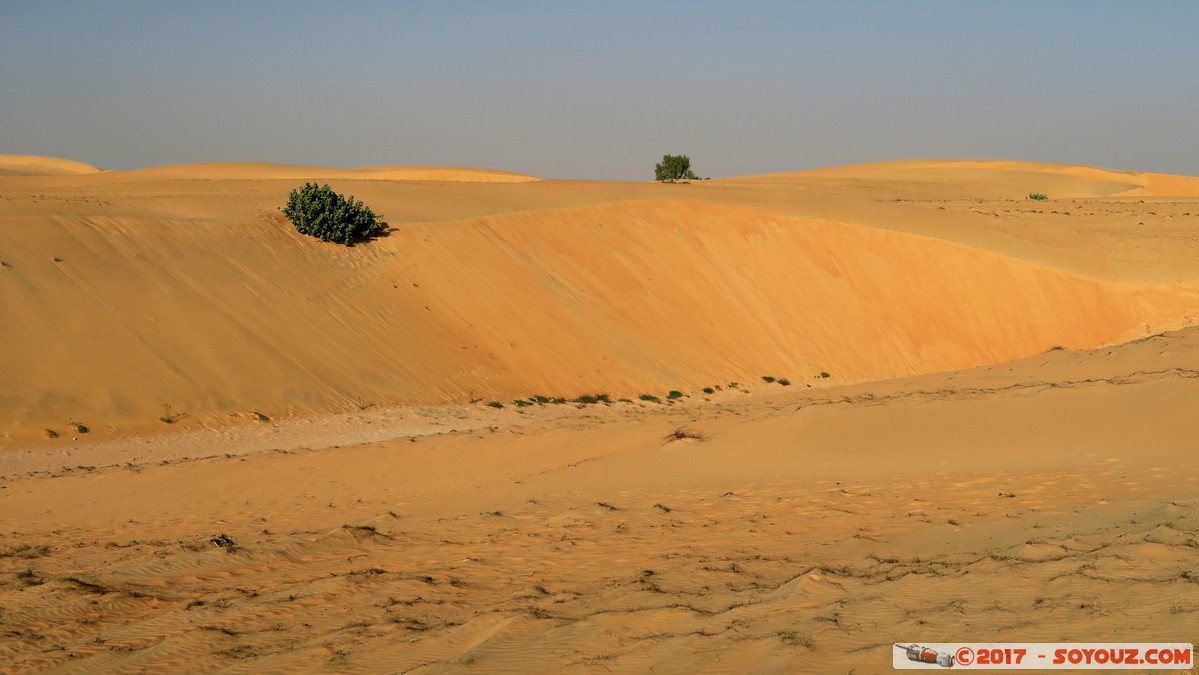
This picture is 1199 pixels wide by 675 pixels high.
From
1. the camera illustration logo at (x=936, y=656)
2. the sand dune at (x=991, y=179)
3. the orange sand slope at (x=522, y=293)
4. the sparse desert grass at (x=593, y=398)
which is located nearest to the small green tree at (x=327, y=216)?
the orange sand slope at (x=522, y=293)

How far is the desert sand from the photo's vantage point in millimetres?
6090

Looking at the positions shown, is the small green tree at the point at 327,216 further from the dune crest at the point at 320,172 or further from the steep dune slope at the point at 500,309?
the dune crest at the point at 320,172

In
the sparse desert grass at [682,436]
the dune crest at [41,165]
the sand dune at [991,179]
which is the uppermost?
the dune crest at [41,165]

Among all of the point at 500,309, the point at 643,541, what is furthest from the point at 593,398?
the point at 643,541

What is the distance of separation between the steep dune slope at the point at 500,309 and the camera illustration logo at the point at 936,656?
1339 cm

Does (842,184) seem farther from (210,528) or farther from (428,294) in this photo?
(210,528)

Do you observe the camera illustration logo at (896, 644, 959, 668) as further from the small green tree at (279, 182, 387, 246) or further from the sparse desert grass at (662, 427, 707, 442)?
the small green tree at (279, 182, 387, 246)

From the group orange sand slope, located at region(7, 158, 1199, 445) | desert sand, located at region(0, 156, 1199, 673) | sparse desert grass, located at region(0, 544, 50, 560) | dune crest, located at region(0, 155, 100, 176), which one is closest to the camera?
desert sand, located at region(0, 156, 1199, 673)

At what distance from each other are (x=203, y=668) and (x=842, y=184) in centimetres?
4728

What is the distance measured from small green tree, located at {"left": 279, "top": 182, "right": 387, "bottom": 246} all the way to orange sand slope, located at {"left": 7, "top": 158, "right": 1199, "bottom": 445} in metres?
0.37

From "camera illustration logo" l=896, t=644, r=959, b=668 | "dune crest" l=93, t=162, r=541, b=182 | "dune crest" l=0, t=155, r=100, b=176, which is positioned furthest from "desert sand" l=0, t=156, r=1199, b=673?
"dune crest" l=0, t=155, r=100, b=176

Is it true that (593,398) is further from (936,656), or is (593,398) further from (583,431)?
(936,656)

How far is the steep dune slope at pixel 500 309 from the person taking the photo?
16.5 meters

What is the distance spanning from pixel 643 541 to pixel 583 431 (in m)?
5.99
